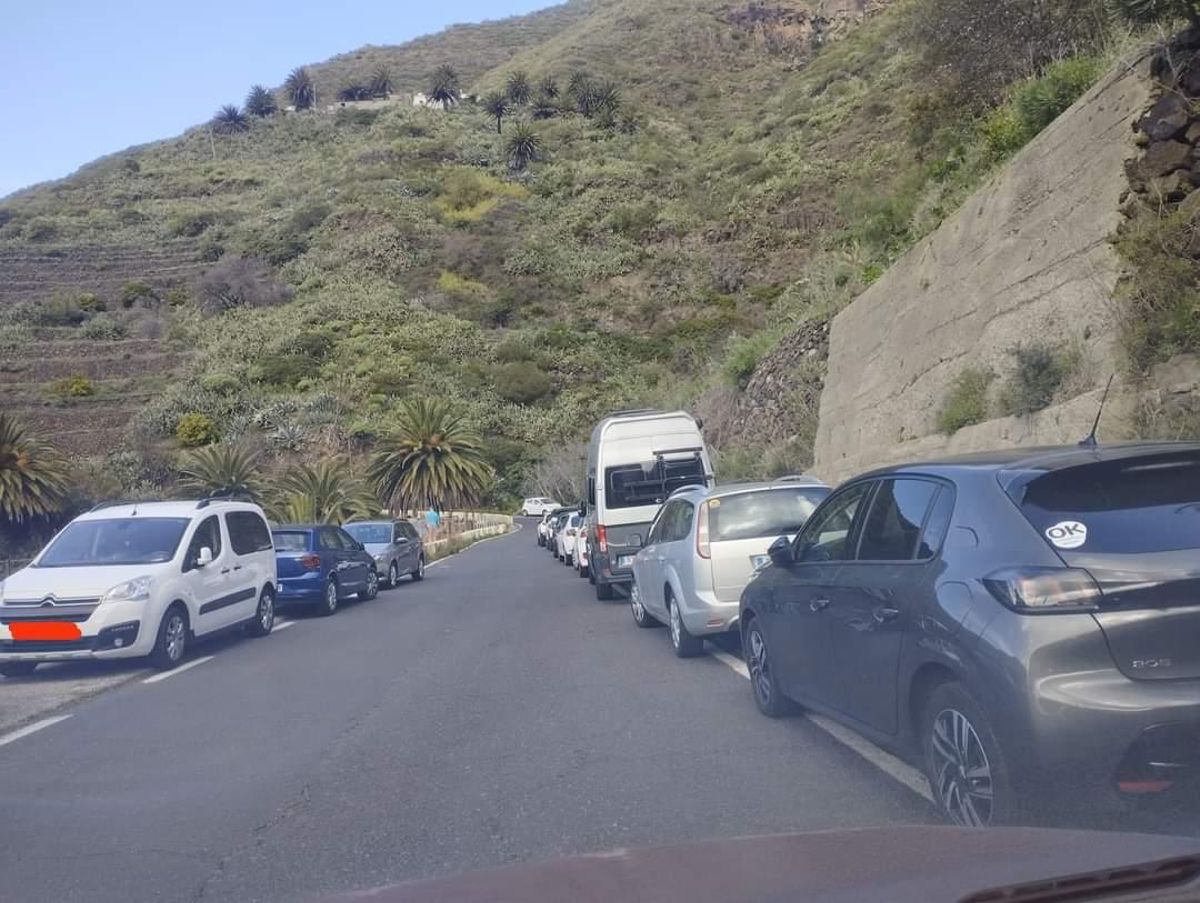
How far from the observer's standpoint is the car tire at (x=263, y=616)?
1509cm

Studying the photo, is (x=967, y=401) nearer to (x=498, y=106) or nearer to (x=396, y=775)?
(x=396, y=775)

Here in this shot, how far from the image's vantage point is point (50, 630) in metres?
11.8

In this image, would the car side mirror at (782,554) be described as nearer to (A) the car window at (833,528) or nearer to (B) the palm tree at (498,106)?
(A) the car window at (833,528)

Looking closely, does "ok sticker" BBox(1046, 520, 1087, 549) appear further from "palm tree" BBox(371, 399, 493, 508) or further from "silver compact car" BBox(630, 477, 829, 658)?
"palm tree" BBox(371, 399, 493, 508)

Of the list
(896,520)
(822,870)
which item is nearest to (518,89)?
(896,520)

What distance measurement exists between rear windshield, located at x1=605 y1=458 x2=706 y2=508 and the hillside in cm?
1406

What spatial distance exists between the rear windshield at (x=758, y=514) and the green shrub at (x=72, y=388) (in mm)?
55023

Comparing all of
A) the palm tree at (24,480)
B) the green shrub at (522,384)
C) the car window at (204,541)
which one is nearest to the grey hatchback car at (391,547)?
the car window at (204,541)

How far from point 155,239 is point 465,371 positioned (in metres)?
32.2

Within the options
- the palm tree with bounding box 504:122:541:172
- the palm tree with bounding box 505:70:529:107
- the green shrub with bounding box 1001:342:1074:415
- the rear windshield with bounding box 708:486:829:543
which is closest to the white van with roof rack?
the rear windshield with bounding box 708:486:829:543

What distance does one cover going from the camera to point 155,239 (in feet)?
281

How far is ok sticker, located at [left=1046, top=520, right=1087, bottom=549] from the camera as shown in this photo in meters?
4.75

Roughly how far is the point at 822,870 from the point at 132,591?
33.5ft

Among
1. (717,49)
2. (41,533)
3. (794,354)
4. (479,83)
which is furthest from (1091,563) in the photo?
(479,83)
